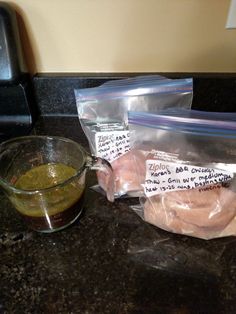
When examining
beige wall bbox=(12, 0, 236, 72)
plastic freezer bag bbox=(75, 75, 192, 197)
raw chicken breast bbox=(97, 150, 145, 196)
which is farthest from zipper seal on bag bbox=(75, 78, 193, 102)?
beige wall bbox=(12, 0, 236, 72)

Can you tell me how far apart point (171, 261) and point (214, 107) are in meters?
0.41

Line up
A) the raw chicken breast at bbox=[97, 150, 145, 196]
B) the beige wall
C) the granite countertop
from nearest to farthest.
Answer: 1. the granite countertop
2. the raw chicken breast at bbox=[97, 150, 145, 196]
3. the beige wall

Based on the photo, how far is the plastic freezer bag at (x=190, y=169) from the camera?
0.42 metres

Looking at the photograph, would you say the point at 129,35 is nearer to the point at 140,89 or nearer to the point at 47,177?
the point at 140,89

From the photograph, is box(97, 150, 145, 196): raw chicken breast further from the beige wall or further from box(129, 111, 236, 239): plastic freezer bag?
the beige wall

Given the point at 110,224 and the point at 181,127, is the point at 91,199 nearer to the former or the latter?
→ the point at 110,224

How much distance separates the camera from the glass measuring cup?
45 cm

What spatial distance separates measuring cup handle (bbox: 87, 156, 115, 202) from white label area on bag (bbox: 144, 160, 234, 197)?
0.22ft

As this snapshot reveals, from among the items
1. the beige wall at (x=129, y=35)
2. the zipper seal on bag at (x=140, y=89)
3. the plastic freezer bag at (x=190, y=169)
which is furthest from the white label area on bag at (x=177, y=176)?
the beige wall at (x=129, y=35)

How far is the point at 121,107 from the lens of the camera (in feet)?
1.70

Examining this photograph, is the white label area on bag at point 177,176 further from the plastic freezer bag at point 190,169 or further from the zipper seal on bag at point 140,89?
the zipper seal on bag at point 140,89

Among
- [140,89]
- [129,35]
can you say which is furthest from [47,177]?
[129,35]

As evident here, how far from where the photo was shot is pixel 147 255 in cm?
46

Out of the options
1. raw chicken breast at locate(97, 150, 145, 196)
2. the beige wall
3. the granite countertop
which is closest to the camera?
the granite countertop
